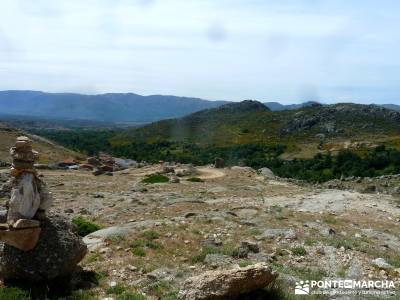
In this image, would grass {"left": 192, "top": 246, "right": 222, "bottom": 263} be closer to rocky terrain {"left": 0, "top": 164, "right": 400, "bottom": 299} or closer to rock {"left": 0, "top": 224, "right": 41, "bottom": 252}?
rocky terrain {"left": 0, "top": 164, "right": 400, "bottom": 299}

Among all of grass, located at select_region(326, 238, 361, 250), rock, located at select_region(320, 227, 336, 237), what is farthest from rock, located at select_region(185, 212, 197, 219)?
grass, located at select_region(326, 238, 361, 250)

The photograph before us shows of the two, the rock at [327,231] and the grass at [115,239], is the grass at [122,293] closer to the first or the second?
the grass at [115,239]

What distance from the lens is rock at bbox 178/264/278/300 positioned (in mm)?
10320

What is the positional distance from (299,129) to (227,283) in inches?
5045

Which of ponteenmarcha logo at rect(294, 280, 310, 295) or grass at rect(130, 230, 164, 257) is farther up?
grass at rect(130, 230, 164, 257)

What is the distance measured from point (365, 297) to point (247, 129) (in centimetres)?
13752

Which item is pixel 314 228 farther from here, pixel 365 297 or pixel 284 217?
pixel 365 297

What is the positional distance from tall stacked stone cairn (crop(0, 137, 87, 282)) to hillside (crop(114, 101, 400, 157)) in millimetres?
85226

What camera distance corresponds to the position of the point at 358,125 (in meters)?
130

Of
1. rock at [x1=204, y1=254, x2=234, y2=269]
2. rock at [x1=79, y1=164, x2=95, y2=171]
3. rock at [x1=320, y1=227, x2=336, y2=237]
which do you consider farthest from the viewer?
rock at [x1=79, y1=164, x2=95, y2=171]

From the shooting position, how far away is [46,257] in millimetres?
11586

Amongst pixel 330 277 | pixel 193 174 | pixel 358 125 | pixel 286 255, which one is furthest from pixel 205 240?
pixel 358 125

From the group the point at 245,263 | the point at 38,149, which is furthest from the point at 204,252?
the point at 38,149

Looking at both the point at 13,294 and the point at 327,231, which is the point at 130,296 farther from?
the point at 327,231
